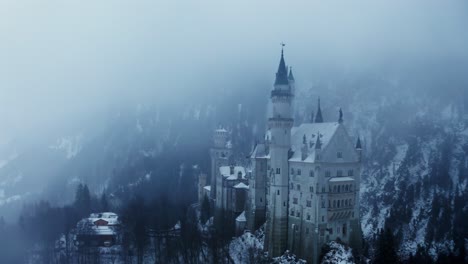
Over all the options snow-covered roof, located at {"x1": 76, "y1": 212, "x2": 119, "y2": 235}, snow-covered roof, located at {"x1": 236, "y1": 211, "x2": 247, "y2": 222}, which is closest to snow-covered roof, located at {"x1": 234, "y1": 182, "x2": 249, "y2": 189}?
snow-covered roof, located at {"x1": 236, "y1": 211, "x2": 247, "y2": 222}

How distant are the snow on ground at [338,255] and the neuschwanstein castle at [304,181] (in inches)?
56.1

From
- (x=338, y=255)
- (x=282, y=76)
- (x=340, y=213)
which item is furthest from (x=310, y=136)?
(x=338, y=255)

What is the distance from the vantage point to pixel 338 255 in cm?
7006

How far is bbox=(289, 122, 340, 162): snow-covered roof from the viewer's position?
72125mm

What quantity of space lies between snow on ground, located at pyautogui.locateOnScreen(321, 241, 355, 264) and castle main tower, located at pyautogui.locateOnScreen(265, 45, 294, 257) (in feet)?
31.2

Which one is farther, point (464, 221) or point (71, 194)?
point (71, 194)

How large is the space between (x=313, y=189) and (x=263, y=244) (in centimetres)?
1678

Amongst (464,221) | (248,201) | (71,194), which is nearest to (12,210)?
(71,194)

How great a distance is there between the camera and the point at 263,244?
8144 centimetres

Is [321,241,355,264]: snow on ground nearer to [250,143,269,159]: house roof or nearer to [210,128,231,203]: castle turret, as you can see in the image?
[250,143,269,159]: house roof

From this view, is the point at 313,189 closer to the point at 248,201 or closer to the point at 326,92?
the point at 248,201

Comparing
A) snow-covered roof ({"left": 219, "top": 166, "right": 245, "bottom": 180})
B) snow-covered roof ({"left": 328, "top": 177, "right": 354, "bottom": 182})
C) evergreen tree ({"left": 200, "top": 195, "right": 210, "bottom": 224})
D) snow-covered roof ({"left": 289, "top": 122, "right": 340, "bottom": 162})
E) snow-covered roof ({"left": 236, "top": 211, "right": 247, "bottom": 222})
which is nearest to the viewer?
snow-covered roof ({"left": 328, "top": 177, "right": 354, "bottom": 182})

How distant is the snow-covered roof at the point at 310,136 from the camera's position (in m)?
72.1

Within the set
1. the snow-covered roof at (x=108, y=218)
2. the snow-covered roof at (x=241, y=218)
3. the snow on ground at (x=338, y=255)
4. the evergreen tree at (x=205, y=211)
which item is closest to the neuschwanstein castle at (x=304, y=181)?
the snow on ground at (x=338, y=255)
